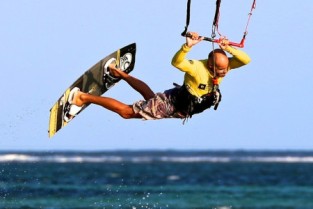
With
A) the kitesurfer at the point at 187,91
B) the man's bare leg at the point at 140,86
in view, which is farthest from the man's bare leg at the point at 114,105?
the man's bare leg at the point at 140,86

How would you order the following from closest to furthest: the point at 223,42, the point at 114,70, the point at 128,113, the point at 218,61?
1. the point at 223,42
2. the point at 218,61
3. the point at 128,113
4. the point at 114,70

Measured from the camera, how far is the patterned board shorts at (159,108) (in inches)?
609

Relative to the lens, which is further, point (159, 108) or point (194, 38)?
point (159, 108)

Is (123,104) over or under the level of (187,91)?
under

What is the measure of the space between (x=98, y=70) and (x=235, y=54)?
342 cm

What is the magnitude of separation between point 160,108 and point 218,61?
1245mm

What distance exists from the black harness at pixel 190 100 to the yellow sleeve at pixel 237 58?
1.32 ft

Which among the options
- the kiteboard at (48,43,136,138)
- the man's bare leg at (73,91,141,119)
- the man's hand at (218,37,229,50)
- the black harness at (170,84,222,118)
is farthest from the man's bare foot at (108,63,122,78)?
the man's hand at (218,37,229,50)

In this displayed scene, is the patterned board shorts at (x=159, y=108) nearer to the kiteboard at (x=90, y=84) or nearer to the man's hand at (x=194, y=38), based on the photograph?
the man's hand at (x=194, y=38)

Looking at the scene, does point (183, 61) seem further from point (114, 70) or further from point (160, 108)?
point (114, 70)

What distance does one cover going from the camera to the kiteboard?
17156 mm

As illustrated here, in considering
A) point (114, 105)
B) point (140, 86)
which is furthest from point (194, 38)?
point (114, 105)

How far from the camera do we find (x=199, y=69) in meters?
14.8

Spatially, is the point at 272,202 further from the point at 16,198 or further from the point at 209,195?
the point at 16,198
